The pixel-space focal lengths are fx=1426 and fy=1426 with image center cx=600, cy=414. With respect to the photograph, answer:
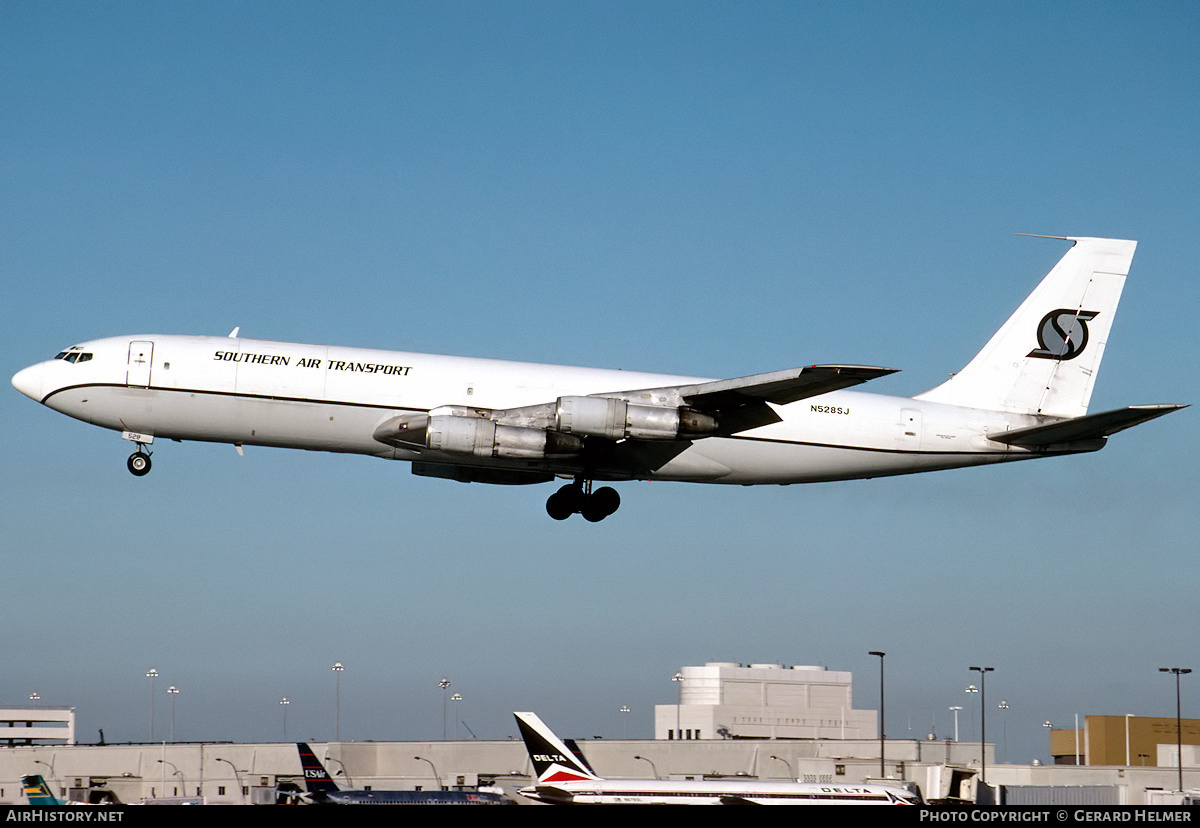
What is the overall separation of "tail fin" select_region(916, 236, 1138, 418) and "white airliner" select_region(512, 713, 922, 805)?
54.2ft

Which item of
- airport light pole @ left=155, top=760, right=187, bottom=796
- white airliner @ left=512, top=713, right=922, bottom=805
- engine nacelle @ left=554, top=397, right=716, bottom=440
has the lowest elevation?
airport light pole @ left=155, top=760, right=187, bottom=796

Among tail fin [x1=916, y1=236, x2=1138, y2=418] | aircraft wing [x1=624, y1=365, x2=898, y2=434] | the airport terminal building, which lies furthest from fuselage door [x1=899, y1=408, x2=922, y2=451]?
the airport terminal building

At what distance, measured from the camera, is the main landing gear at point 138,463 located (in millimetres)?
49938

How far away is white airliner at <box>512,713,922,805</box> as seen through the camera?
56000 mm

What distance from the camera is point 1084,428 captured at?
49.6m

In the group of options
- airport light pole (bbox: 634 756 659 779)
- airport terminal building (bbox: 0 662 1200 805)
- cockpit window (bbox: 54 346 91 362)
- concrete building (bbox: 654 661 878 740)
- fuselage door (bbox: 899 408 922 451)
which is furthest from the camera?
concrete building (bbox: 654 661 878 740)

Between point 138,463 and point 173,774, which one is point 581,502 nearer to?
point 138,463

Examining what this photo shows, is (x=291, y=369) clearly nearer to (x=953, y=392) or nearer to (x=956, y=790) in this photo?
(x=953, y=392)

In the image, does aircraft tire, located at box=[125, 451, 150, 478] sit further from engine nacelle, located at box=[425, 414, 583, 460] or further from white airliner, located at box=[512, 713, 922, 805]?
white airliner, located at box=[512, 713, 922, 805]

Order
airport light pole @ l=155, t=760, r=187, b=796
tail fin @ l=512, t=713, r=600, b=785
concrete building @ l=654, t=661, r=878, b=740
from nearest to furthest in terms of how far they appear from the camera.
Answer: tail fin @ l=512, t=713, r=600, b=785
airport light pole @ l=155, t=760, r=187, b=796
concrete building @ l=654, t=661, r=878, b=740

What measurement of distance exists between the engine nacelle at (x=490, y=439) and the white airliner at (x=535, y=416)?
0.05 m

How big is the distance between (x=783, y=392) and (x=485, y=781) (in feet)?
147

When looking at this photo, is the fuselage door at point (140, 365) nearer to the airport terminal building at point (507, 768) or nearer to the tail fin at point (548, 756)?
the tail fin at point (548, 756)
